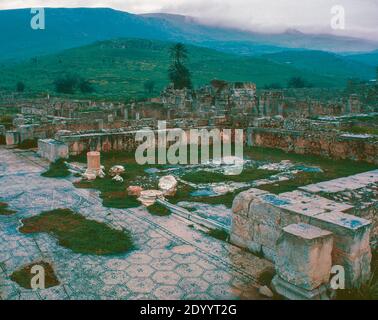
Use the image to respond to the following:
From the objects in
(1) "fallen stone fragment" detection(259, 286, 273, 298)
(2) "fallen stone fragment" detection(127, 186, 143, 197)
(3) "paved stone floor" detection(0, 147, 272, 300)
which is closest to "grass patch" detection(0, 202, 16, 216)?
(3) "paved stone floor" detection(0, 147, 272, 300)

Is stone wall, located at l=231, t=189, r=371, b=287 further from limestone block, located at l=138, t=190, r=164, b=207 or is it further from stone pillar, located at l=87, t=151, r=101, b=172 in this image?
stone pillar, located at l=87, t=151, r=101, b=172

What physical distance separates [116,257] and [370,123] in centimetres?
1434

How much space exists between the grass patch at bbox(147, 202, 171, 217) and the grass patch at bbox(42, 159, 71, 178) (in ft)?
11.6

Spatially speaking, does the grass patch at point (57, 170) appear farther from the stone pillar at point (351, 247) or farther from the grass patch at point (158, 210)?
the stone pillar at point (351, 247)

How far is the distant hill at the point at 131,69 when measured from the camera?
8056 cm

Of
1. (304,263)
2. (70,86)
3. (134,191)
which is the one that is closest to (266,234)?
(304,263)

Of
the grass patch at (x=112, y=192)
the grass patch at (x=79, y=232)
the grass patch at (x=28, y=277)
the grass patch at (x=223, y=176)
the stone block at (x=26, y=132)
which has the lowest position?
the grass patch at (x=28, y=277)

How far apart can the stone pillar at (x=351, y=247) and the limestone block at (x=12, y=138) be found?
12.8 meters

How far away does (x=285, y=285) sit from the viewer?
4.34 meters

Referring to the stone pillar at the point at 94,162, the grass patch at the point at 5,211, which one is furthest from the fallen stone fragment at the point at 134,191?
the grass patch at the point at 5,211

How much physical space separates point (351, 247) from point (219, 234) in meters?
2.15

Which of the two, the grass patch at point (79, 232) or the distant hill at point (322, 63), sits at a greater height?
the distant hill at point (322, 63)

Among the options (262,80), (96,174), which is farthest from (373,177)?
(262,80)

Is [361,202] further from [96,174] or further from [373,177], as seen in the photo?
[96,174]
